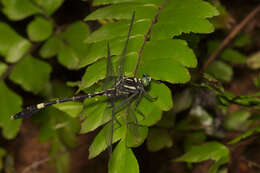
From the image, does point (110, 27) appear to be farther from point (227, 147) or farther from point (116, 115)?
point (227, 147)

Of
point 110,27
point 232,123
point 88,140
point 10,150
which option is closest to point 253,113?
point 232,123

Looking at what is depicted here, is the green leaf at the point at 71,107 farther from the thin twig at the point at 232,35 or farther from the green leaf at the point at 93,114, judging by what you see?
the thin twig at the point at 232,35

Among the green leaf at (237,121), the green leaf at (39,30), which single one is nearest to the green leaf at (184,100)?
the green leaf at (237,121)

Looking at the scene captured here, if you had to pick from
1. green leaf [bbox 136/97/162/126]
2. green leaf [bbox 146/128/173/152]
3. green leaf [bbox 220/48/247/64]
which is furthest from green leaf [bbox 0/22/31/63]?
green leaf [bbox 220/48/247/64]

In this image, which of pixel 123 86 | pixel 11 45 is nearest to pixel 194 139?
pixel 123 86

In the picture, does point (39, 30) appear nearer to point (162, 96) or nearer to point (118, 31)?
point (118, 31)

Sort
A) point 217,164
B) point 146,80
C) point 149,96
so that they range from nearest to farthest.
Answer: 1. point 149,96
2. point 146,80
3. point 217,164
